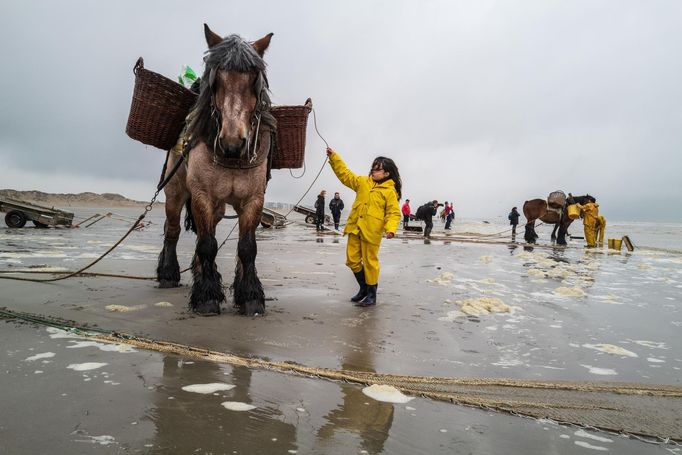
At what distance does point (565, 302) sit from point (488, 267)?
3858 mm

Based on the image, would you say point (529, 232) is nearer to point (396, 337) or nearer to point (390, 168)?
point (390, 168)

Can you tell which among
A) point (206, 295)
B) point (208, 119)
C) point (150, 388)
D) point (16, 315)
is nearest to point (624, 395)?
point (150, 388)

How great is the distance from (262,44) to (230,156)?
1.32m

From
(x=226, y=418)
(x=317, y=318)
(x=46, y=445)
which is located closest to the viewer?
(x=46, y=445)

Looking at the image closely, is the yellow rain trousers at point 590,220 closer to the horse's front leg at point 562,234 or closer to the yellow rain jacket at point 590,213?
the yellow rain jacket at point 590,213

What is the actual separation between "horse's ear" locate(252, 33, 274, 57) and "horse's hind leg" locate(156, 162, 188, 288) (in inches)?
84.6

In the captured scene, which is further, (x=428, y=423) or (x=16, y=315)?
(x=16, y=315)

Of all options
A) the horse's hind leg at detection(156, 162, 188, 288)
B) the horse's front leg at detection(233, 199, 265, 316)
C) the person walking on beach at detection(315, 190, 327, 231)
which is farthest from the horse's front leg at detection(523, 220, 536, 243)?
the horse's front leg at detection(233, 199, 265, 316)

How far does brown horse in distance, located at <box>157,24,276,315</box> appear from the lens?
151 inches

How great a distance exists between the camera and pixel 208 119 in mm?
4188

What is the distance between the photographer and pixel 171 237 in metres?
5.96

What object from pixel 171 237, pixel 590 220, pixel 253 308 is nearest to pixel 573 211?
pixel 590 220

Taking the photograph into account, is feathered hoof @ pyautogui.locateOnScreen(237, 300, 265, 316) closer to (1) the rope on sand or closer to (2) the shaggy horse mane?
(1) the rope on sand

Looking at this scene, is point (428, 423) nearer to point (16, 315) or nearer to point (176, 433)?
point (176, 433)
